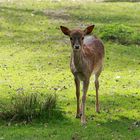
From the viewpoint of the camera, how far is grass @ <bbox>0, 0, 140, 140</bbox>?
10094 mm

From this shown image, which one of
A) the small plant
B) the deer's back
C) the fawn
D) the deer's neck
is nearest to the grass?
the small plant

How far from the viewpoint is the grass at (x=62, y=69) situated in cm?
1009

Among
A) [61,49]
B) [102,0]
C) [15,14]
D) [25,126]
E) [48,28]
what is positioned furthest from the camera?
[102,0]

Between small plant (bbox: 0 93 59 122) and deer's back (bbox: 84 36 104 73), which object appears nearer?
small plant (bbox: 0 93 59 122)

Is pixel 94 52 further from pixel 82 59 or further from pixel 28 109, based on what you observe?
pixel 28 109

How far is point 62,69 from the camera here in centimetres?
1574

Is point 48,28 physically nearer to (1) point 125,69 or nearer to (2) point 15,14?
(2) point 15,14

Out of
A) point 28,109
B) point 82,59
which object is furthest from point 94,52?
point 28,109

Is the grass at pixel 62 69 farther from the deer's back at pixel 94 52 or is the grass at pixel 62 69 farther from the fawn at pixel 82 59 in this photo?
the deer's back at pixel 94 52

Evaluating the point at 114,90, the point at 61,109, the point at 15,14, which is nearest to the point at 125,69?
the point at 114,90

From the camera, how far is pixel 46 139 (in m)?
9.37

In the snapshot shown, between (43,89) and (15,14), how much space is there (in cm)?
1157

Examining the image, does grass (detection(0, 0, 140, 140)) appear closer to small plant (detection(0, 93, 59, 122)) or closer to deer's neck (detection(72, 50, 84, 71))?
small plant (detection(0, 93, 59, 122))

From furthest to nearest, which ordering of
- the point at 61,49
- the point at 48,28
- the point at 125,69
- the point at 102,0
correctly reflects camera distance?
the point at 102,0 → the point at 48,28 → the point at 61,49 → the point at 125,69
